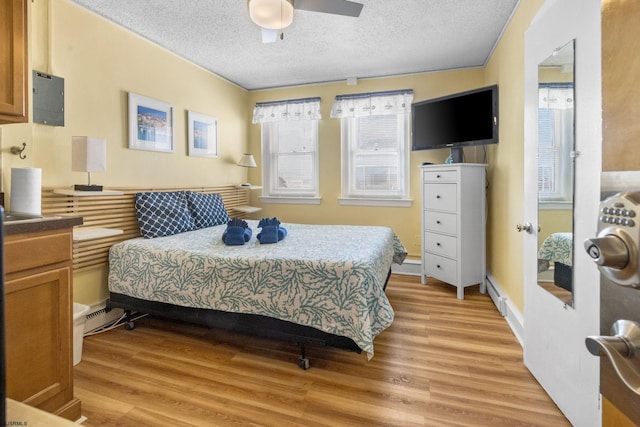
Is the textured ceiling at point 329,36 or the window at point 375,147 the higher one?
the textured ceiling at point 329,36

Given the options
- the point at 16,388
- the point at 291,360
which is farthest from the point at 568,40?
the point at 16,388

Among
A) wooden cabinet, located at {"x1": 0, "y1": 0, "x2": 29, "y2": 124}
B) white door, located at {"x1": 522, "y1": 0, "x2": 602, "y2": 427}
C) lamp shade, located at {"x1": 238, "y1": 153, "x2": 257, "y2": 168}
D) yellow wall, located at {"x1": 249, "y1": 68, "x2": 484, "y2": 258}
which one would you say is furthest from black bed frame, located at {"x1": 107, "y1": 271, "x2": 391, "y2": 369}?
yellow wall, located at {"x1": 249, "y1": 68, "x2": 484, "y2": 258}

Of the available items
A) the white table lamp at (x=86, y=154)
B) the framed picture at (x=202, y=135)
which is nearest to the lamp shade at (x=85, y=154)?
the white table lamp at (x=86, y=154)

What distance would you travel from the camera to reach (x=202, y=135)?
156 inches

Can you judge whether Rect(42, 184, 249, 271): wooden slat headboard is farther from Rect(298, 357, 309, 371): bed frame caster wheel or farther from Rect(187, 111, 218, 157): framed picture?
Rect(298, 357, 309, 371): bed frame caster wheel

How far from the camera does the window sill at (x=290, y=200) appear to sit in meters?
4.67

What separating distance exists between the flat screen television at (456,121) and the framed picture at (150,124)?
8.99 ft

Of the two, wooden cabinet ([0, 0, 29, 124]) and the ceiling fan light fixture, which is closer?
wooden cabinet ([0, 0, 29, 124])

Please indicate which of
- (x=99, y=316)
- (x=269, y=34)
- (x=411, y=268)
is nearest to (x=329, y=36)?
(x=269, y=34)

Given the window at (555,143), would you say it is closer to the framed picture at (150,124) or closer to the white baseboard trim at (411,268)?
the white baseboard trim at (411,268)

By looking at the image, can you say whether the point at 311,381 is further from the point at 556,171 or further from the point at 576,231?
the point at 556,171

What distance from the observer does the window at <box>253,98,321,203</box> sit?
459cm

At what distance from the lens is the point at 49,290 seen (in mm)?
1550

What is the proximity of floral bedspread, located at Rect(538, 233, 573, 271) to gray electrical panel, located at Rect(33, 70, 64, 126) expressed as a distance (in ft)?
10.9
